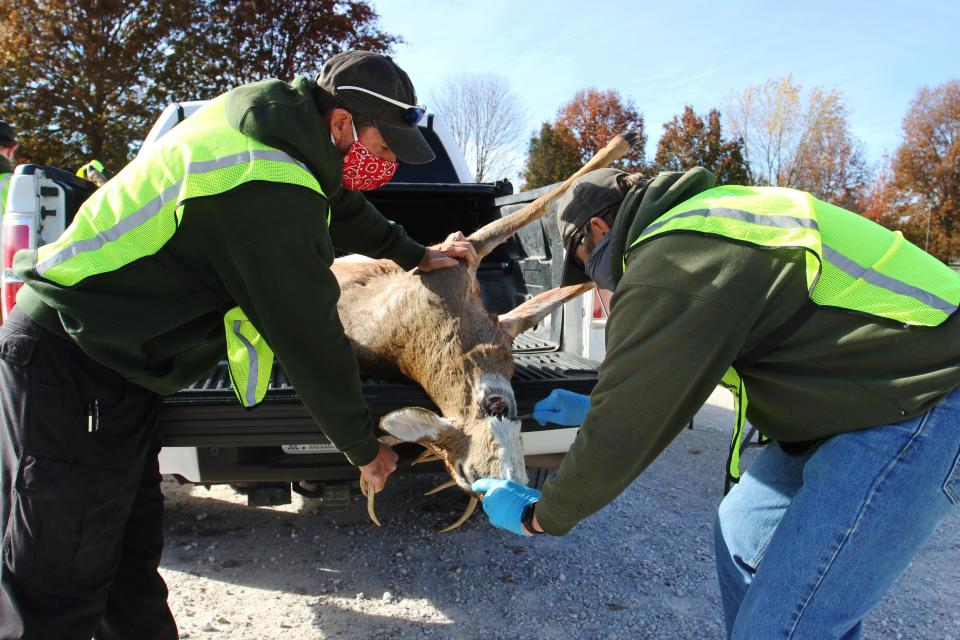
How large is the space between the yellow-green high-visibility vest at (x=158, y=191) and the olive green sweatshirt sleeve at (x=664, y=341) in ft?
3.35

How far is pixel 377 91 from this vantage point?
7.49 feet

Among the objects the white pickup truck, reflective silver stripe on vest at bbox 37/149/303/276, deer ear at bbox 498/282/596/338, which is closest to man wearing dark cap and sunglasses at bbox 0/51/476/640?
reflective silver stripe on vest at bbox 37/149/303/276

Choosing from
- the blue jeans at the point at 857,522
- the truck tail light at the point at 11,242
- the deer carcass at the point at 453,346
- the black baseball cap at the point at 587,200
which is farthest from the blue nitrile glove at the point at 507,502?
the truck tail light at the point at 11,242

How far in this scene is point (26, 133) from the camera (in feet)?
49.5

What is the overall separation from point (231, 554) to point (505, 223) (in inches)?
94.1

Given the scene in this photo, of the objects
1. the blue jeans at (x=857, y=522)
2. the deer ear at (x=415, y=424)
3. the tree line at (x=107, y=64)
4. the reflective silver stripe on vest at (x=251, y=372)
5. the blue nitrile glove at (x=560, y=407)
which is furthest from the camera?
the tree line at (x=107, y=64)

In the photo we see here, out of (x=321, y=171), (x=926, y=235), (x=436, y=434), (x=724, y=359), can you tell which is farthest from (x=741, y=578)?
(x=926, y=235)

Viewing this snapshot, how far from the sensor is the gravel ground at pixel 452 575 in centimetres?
314

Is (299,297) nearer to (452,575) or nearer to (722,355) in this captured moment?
(722,355)

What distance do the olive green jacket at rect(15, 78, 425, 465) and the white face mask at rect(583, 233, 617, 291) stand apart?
835 mm

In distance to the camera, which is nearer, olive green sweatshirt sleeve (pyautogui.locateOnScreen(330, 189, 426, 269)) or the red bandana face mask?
the red bandana face mask

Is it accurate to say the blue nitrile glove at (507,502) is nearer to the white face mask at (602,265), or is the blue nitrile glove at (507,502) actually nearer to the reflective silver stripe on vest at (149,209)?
the white face mask at (602,265)

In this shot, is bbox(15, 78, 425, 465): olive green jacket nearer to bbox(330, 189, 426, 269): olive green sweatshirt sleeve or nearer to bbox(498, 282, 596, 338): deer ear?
bbox(330, 189, 426, 269): olive green sweatshirt sleeve

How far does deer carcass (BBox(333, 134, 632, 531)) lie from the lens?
2781mm
